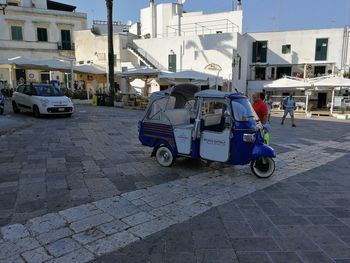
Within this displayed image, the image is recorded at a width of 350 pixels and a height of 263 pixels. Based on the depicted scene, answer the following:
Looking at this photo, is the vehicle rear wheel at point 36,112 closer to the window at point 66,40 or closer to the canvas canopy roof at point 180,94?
the canvas canopy roof at point 180,94

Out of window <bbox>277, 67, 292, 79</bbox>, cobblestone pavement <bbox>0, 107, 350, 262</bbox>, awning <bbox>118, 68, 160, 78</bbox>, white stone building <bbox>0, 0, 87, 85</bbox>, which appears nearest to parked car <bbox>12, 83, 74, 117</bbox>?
awning <bbox>118, 68, 160, 78</bbox>

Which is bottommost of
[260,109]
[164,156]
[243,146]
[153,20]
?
[164,156]

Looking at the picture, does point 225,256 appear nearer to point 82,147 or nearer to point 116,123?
point 82,147

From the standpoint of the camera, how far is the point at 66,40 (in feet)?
114

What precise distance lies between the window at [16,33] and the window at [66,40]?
4.28 m

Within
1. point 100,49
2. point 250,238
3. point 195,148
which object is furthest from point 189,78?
point 250,238

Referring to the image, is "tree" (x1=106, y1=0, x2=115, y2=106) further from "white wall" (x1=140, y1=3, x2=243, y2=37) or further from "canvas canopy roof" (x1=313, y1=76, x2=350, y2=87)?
"canvas canopy roof" (x1=313, y1=76, x2=350, y2=87)

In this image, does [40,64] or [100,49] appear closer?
[40,64]

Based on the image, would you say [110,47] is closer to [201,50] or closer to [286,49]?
[201,50]

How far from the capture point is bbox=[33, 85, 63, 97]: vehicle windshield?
13.4m

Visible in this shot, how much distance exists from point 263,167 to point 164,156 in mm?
2049

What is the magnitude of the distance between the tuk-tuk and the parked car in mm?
7713

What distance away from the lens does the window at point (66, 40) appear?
3453 centimetres

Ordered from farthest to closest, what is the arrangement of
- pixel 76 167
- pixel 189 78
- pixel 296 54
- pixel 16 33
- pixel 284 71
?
pixel 16 33 < pixel 284 71 < pixel 296 54 < pixel 189 78 < pixel 76 167
